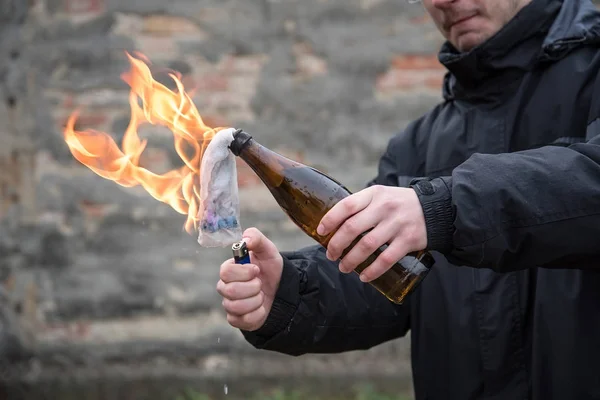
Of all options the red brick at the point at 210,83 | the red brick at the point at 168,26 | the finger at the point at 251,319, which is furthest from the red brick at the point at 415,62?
the finger at the point at 251,319

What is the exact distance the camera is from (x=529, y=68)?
229 cm

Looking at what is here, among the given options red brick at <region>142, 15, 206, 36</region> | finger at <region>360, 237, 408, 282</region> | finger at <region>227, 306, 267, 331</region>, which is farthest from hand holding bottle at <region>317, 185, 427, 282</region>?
red brick at <region>142, 15, 206, 36</region>

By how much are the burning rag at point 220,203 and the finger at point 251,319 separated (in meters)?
0.22

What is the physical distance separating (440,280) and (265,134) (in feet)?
8.49

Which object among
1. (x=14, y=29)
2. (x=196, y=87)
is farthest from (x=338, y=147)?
(x=14, y=29)

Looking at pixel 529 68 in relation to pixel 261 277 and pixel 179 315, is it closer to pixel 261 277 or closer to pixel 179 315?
pixel 261 277

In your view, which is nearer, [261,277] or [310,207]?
[310,207]

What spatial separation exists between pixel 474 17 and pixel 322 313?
1013 mm

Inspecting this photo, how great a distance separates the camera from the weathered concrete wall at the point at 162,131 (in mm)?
4762

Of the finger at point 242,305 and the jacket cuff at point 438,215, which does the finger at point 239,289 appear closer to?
the finger at point 242,305

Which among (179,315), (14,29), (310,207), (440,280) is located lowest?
(179,315)

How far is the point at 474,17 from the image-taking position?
93.3 inches

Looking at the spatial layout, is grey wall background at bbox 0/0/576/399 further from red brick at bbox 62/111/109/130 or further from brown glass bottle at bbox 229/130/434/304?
brown glass bottle at bbox 229/130/434/304

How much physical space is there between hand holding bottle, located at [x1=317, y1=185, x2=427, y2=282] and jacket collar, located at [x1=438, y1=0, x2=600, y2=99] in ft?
2.77
